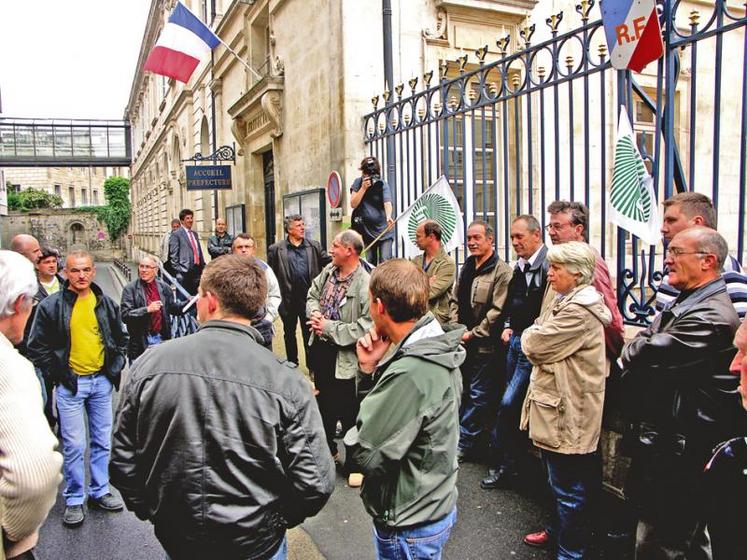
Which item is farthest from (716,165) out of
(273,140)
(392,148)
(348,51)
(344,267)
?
(273,140)

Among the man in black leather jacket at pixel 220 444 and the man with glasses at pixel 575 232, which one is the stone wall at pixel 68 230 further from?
the man in black leather jacket at pixel 220 444

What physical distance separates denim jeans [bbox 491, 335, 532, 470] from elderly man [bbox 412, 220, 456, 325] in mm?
927

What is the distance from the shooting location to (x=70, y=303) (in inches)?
161

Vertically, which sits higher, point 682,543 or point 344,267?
point 344,267

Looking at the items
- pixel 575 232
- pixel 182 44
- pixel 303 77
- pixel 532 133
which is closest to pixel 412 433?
pixel 575 232

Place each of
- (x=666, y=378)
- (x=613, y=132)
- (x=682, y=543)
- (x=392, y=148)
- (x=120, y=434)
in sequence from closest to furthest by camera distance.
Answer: (x=120, y=434)
(x=682, y=543)
(x=666, y=378)
(x=392, y=148)
(x=613, y=132)

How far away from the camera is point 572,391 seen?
3133mm

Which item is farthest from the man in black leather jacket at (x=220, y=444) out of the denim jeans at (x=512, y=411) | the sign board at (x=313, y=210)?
the sign board at (x=313, y=210)

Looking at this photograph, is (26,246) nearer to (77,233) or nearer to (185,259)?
(185,259)

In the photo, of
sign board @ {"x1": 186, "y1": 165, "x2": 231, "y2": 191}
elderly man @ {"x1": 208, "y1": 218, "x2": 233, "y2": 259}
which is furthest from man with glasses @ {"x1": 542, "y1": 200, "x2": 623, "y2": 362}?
sign board @ {"x1": 186, "y1": 165, "x2": 231, "y2": 191}

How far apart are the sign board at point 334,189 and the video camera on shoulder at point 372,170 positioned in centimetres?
145

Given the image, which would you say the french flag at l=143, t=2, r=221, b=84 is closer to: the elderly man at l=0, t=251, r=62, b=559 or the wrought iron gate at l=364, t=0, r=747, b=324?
the wrought iron gate at l=364, t=0, r=747, b=324

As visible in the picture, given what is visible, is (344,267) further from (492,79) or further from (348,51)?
(492,79)

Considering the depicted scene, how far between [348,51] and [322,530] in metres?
6.68
